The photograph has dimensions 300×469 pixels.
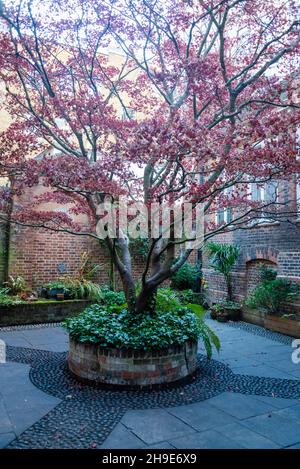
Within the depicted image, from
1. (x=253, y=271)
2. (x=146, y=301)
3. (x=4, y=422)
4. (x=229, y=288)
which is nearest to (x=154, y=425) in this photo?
(x=4, y=422)

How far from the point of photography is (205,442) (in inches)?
110

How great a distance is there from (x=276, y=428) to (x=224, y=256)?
5.78m

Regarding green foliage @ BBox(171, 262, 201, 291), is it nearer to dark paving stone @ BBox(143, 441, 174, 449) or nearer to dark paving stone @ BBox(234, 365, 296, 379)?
dark paving stone @ BBox(234, 365, 296, 379)

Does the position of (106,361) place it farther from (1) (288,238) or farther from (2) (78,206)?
(1) (288,238)

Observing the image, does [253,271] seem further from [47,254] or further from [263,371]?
[47,254]

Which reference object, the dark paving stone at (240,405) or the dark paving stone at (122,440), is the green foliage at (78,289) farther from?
the dark paving stone at (122,440)

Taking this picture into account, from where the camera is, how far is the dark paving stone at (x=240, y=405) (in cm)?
338

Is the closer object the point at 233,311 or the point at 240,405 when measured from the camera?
the point at 240,405

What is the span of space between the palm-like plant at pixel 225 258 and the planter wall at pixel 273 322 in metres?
1.07

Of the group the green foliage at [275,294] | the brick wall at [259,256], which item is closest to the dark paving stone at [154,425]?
the green foliage at [275,294]

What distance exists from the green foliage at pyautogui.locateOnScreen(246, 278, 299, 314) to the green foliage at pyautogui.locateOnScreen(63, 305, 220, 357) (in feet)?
8.77

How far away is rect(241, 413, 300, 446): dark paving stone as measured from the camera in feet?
9.43

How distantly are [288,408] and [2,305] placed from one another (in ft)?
19.1
